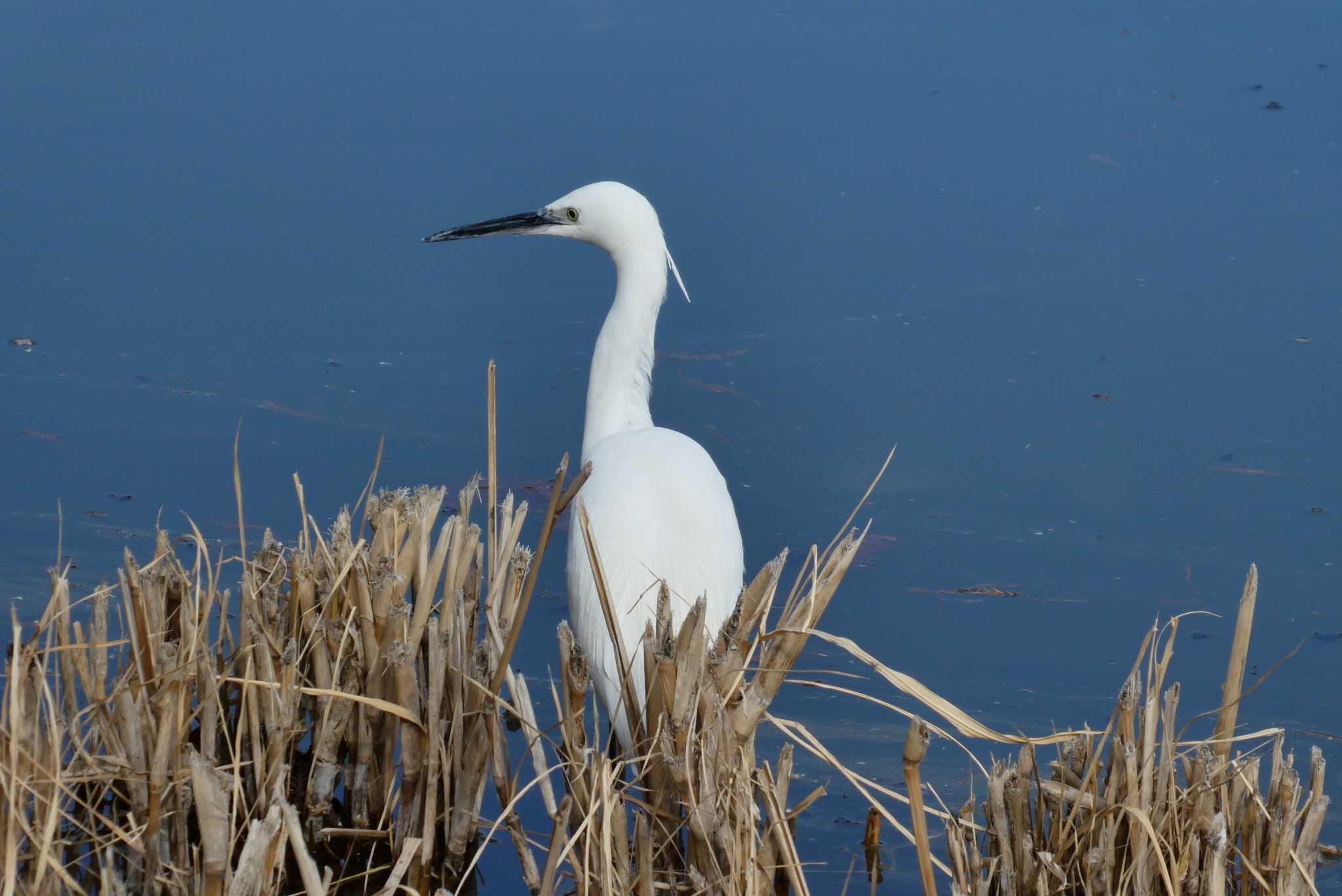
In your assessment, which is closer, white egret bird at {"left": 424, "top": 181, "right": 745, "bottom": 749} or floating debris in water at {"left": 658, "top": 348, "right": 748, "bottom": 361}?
white egret bird at {"left": 424, "top": 181, "right": 745, "bottom": 749}

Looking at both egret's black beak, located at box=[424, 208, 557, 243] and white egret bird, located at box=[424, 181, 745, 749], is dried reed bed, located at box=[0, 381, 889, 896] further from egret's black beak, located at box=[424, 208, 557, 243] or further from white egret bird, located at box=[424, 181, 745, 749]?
egret's black beak, located at box=[424, 208, 557, 243]

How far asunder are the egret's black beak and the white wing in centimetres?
75

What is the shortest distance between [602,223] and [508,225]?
0.29m

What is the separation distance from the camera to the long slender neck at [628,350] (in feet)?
10.5

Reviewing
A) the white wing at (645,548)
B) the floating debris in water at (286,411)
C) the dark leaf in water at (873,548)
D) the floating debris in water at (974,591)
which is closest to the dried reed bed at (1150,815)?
the white wing at (645,548)

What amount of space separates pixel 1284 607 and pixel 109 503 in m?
2.80

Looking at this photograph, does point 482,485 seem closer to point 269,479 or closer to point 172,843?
point 269,479

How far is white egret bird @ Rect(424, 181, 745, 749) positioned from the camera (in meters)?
2.62

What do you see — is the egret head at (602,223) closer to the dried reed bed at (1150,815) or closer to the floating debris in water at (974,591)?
the floating debris in water at (974,591)

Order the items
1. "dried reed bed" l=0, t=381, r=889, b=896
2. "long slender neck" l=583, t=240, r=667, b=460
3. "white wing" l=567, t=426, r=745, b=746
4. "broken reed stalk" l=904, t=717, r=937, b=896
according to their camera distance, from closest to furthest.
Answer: "broken reed stalk" l=904, t=717, r=937, b=896
"dried reed bed" l=0, t=381, r=889, b=896
"white wing" l=567, t=426, r=745, b=746
"long slender neck" l=583, t=240, r=667, b=460

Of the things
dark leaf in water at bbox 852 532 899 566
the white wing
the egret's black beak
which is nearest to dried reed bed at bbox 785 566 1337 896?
the white wing

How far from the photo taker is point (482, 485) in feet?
12.0

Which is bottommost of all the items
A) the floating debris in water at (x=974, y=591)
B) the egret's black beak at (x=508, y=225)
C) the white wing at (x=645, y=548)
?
the floating debris in water at (x=974, y=591)

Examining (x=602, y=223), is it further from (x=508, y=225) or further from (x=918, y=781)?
(x=918, y=781)
